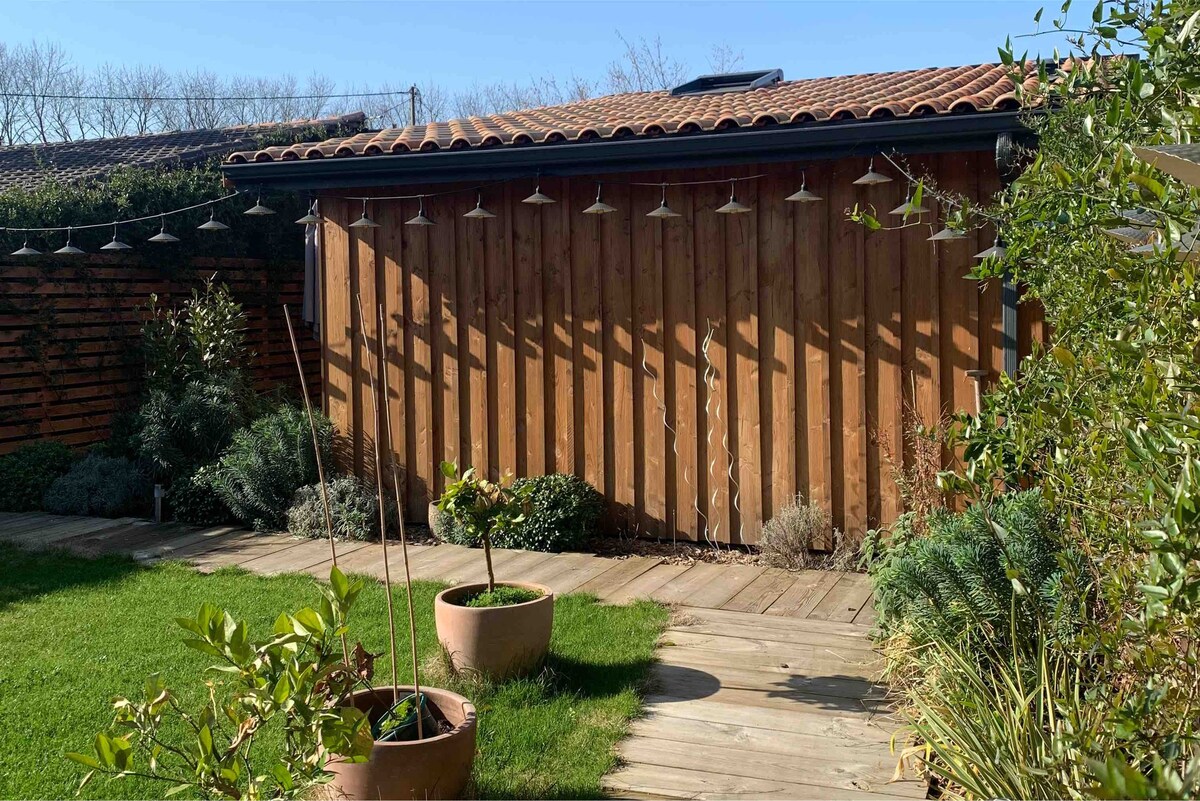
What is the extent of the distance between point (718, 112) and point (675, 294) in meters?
1.33

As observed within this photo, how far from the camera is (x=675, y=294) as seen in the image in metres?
7.35

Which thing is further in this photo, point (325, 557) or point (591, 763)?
point (325, 557)

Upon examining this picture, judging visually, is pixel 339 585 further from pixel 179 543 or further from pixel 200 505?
pixel 200 505

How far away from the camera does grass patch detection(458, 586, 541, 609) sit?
452cm

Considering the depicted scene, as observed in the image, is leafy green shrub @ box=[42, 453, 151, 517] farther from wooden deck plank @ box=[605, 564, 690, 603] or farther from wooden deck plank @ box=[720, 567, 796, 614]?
wooden deck plank @ box=[720, 567, 796, 614]

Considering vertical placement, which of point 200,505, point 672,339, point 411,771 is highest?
point 672,339

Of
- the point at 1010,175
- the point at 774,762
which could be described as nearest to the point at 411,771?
the point at 774,762

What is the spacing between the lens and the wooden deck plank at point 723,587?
585 cm

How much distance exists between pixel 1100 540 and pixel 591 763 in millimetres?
1784

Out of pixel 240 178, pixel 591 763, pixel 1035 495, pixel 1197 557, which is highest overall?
pixel 240 178

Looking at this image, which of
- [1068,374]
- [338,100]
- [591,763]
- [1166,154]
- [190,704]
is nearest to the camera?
[1166,154]

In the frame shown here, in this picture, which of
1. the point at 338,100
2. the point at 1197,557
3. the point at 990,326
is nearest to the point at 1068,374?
the point at 1197,557

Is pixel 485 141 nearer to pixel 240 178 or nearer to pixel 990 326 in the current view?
pixel 240 178

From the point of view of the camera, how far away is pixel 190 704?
171 inches
